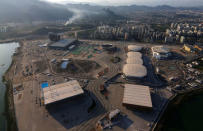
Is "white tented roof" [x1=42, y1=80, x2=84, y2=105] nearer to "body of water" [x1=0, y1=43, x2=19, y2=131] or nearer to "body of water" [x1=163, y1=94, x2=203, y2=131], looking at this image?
"body of water" [x1=0, y1=43, x2=19, y2=131]

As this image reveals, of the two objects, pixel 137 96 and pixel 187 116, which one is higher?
pixel 137 96

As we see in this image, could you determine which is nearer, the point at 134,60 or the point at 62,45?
the point at 134,60

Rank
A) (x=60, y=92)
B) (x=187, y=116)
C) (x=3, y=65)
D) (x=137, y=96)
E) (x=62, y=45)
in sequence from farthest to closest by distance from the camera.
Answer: (x=62, y=45)
(x=3, y=65)
(x=60, y=92)
(x=137, y=96)
(x=187, y=116)

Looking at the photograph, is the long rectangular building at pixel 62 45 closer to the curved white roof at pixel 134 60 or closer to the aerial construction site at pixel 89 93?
the aerial construction site at pixel 89 93

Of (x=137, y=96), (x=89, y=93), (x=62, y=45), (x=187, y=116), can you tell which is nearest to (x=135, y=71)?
(x=137, y=96)

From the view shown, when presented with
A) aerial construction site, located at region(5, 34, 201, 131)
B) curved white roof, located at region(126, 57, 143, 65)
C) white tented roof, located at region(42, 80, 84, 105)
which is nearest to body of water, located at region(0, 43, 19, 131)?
aerial construction site, located at region(5, 34, 201, 131)

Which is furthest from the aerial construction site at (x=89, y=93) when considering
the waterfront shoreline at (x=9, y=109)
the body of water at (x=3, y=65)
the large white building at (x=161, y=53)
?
the body of water at (x=3, y=65)

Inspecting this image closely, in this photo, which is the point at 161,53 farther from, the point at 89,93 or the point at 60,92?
the point at 60,92
